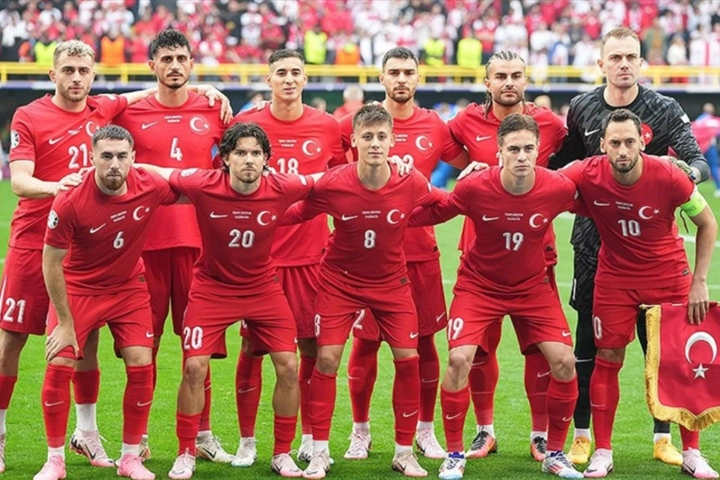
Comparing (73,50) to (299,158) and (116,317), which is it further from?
(116,317)

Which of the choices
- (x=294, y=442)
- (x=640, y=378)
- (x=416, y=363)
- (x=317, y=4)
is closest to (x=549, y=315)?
(x=416, y=363)

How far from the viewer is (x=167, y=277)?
778 cm

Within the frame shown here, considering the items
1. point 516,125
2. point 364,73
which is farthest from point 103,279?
point 364,73

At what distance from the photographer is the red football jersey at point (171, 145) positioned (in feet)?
25.3

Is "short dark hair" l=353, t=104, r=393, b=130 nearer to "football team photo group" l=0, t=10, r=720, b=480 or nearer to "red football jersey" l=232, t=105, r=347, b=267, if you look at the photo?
"football team photo group" l=0, t=10, r=720, b=480

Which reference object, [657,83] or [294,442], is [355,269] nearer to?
[294,442]

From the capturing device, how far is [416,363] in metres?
7.46

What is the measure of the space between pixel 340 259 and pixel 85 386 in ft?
5.90

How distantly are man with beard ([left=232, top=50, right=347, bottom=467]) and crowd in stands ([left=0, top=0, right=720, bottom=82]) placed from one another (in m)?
20.7

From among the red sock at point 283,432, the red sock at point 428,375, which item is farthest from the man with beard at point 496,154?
the red sock at point 283,432

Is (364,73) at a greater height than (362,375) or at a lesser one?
greater

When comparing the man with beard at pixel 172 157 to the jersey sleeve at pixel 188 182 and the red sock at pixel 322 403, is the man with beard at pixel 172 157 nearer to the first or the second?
the jersey sleeve at pixel 188 182

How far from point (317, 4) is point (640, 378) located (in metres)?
21.9

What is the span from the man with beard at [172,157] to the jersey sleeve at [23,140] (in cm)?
62
